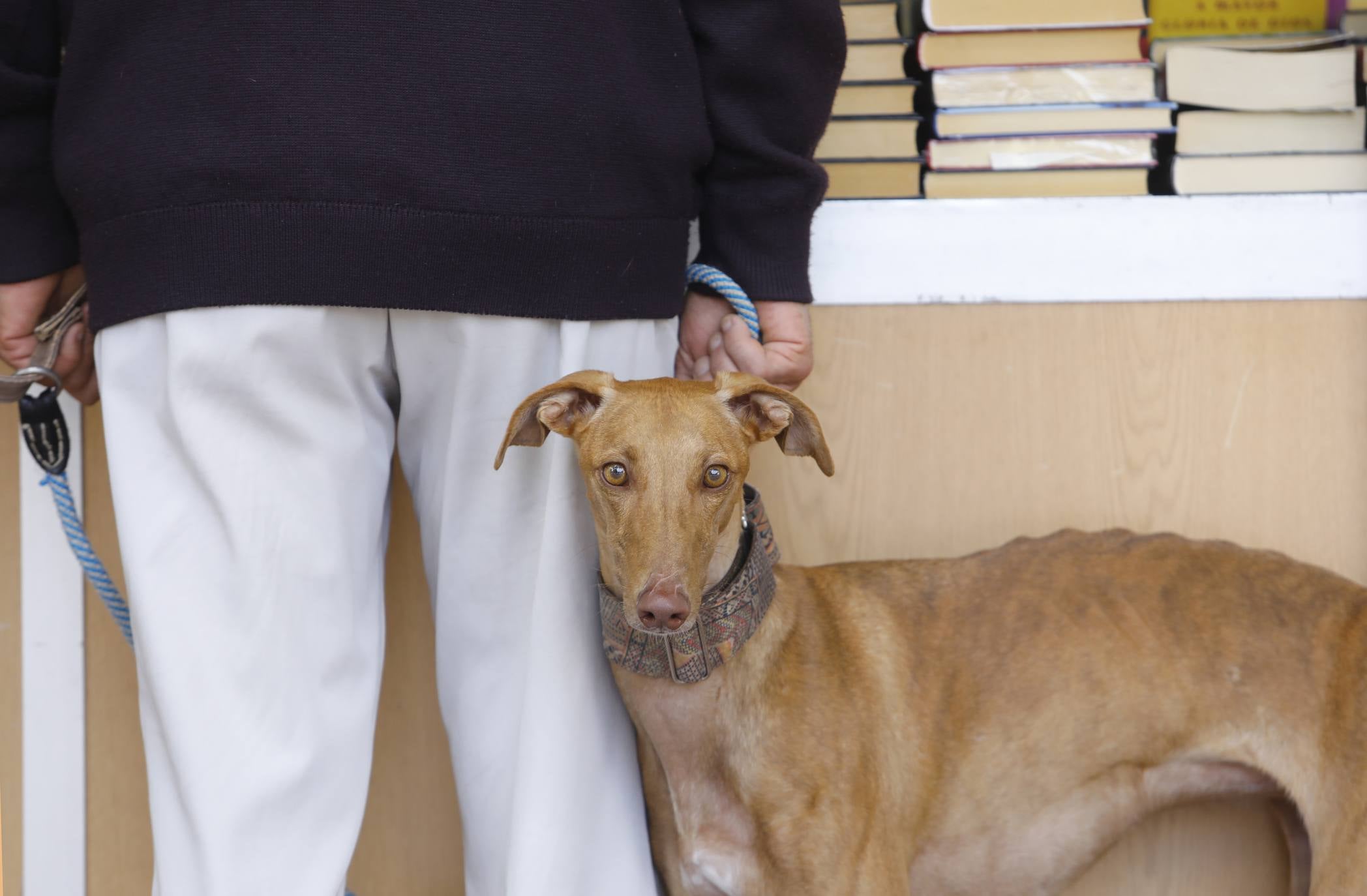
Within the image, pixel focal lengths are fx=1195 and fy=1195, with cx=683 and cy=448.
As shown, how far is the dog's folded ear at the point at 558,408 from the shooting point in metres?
1.59

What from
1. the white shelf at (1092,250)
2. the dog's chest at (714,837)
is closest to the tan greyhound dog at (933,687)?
the dog's chest at (714,837)

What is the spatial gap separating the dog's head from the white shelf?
2.21 feet

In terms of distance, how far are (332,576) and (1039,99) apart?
1.63 metres

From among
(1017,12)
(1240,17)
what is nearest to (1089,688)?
(1017,12)

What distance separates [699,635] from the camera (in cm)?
172

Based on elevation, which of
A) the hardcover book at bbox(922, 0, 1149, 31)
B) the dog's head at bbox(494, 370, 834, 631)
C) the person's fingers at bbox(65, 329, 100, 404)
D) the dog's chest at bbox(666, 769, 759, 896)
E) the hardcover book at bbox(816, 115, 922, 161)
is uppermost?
the hardcover book at bbox(922, 0, 1149, 31)

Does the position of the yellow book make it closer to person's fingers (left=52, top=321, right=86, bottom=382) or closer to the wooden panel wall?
the wooden panel wall

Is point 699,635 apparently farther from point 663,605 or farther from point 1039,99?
point 1039,99

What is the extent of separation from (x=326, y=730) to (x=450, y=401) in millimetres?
473

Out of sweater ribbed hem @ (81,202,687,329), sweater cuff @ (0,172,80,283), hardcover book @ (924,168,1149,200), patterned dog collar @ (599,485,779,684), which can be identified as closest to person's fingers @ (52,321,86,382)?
sweater cuff @ (0,172,80,283)

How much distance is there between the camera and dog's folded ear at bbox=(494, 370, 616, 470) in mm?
1593

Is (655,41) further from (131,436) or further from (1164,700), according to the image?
(1164,700)

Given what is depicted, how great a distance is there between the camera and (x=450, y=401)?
166cm

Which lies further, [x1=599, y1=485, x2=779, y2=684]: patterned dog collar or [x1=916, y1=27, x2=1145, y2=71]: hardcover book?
[x1=916, y1=27, x2=1145, y2=71]: hardcover book
